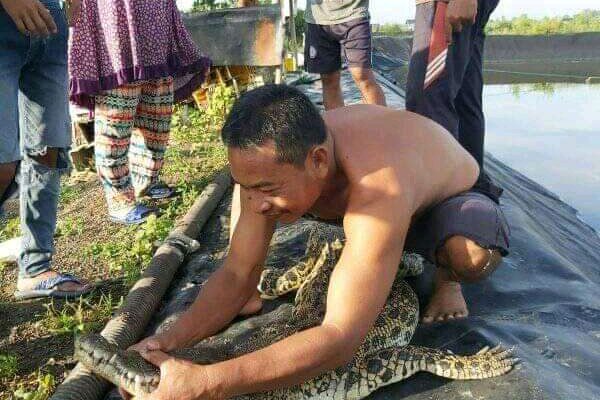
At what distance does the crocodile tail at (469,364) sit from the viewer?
2.35 meters

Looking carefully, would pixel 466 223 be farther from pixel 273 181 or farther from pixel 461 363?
pixel 273 181

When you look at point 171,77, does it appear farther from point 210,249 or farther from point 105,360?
point 105,360

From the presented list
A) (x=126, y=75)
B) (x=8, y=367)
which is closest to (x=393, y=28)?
(x=126, y=75)

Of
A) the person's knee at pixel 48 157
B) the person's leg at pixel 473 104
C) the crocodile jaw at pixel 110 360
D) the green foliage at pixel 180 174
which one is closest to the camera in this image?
the crocodile jaw at pixel 110 360

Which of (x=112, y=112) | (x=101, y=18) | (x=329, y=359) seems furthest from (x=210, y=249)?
(x=329, y=359)

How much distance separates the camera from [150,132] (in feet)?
15.3

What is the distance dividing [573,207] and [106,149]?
4917 millimetres

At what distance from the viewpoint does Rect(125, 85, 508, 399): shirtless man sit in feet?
6.26

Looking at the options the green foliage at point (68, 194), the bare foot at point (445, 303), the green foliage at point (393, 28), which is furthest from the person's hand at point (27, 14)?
the green foliage at point (393, 28)

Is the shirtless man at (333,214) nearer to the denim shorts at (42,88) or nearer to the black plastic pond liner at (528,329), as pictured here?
the black plastic pond liner at (528,329)

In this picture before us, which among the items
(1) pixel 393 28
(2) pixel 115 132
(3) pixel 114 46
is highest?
(3) pixel 114 46

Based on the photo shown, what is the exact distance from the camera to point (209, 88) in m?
8.59

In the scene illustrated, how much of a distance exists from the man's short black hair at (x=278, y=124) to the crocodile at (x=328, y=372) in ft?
2.55

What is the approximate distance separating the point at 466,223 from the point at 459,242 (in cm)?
8
